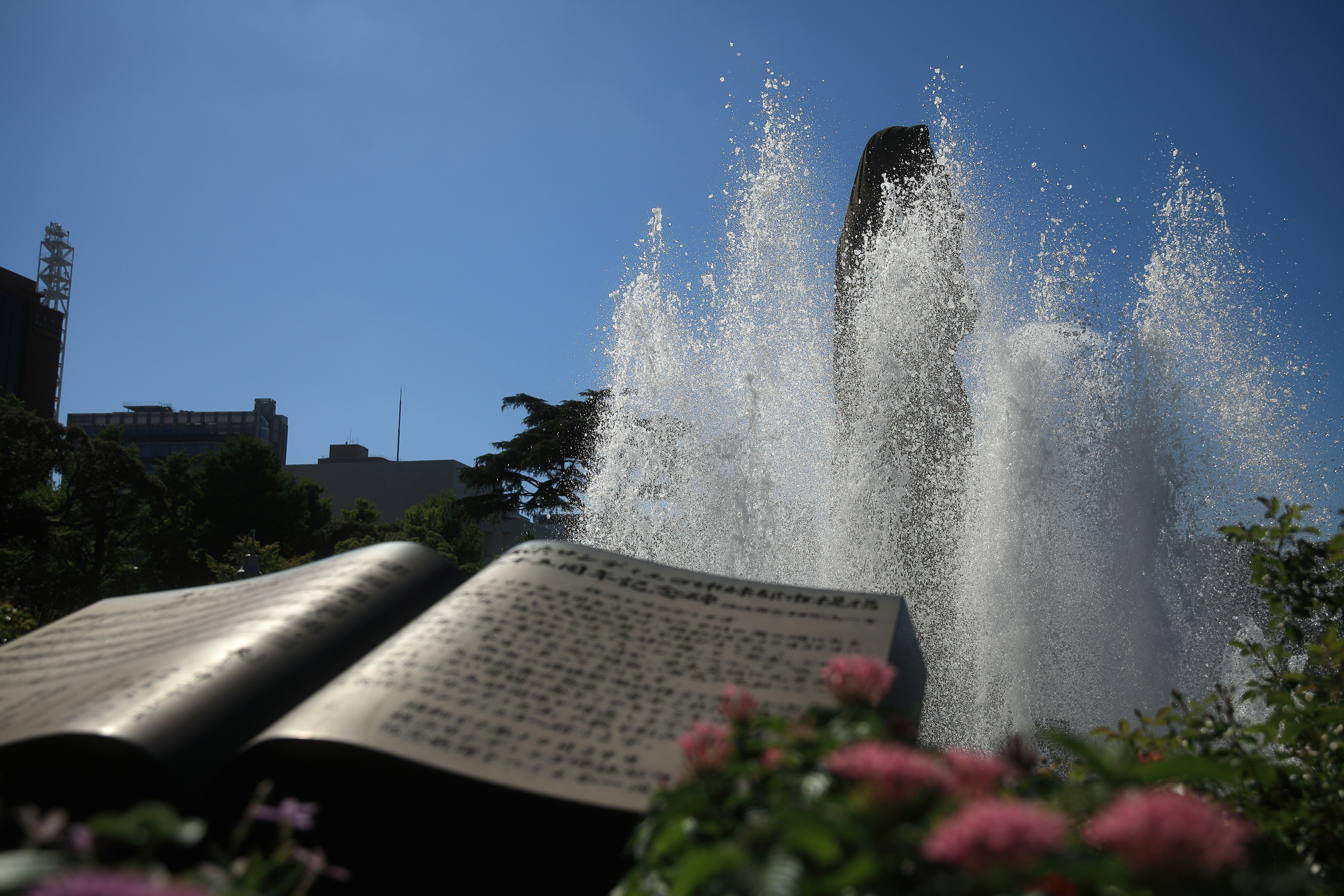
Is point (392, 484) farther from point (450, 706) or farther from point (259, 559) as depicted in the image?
point (450, 706)

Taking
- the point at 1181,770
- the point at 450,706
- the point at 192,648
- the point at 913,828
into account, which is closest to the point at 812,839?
the point at 913,828

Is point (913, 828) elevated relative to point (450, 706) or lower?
elevated

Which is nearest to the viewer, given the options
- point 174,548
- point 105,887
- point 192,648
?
point 105,887

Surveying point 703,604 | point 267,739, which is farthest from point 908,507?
point 267,739

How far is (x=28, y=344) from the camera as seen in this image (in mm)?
54219

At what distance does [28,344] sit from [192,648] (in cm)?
6594

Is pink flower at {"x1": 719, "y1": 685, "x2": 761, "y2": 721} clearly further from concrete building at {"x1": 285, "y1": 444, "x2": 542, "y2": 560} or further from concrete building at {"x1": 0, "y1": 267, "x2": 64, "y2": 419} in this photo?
concrete building at {"x1": 0, "y1": 267, "x2": 64, "y2": 419}

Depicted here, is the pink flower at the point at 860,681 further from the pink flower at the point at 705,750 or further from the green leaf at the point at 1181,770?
the green leaf at the point at 1181,770

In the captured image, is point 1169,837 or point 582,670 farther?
point 582,670

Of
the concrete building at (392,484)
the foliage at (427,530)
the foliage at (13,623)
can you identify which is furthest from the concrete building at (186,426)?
the foliage at (13,623)

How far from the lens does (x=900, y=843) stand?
1.09 metres

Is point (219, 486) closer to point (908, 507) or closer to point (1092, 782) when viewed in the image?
point (908, 507)

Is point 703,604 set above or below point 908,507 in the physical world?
below

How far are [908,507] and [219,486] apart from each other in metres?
38.7
